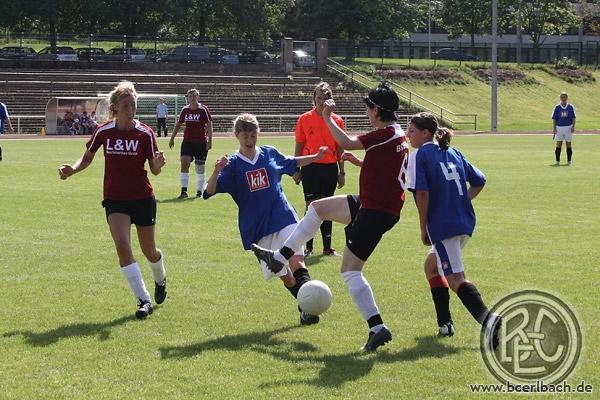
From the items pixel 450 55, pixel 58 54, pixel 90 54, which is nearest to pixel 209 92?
pixel 90 54

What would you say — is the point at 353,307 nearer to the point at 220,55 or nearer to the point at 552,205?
the point at 552,205

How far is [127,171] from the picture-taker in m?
8.38

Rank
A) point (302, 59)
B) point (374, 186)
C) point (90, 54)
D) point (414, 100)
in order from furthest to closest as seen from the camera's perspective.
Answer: point (302, 59)
point (414, 100)
point (90, 54)
point (374, 186)

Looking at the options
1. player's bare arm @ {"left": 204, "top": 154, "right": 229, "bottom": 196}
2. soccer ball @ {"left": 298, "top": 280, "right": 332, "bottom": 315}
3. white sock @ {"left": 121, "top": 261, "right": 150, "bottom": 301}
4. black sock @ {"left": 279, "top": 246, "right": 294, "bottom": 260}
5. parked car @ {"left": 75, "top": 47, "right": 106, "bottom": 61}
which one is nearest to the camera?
soccer ball @ {"left": 298, "top": 280, "right": 332, "bottom": 315}

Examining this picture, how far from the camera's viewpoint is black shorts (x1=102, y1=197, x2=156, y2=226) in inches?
332

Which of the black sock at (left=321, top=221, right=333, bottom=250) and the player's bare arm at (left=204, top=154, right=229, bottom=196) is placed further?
the black sock at (left=321, top=221, right=333, bottom=250)

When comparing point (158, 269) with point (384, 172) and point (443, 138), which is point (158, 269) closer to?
point (384, 172)

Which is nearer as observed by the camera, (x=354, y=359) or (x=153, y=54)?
(x=354, y=359)

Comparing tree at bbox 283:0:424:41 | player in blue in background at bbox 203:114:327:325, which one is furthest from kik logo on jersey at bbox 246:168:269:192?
tree at bbox 283:0:424:41

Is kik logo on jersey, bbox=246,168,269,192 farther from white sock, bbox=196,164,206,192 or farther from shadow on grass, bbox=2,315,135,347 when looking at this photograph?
white sock, bbox=196,164,206,192

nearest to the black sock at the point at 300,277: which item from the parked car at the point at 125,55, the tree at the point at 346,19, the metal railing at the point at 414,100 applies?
the metal railing at the point at 414,100

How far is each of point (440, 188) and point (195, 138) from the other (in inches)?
479

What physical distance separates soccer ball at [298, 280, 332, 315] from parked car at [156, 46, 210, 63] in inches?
2357

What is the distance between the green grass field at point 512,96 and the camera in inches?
2579
